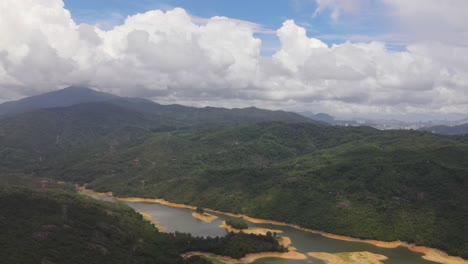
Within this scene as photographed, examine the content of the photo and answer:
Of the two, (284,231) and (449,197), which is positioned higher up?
(449,197)

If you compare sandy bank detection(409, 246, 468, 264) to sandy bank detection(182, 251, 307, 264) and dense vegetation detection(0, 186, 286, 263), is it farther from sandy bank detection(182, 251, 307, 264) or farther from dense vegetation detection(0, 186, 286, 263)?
dense vegetation detection(0, 186, 286, 263)

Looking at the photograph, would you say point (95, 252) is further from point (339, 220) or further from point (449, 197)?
point (449, 197)

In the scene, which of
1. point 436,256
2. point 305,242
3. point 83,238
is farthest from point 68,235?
point 436,256

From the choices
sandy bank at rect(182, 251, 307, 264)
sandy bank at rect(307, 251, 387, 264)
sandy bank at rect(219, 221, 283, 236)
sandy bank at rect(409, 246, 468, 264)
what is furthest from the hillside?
sandy bank at rect(409, 246, 468, 264)

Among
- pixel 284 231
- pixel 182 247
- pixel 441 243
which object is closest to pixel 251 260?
pixel 182 247

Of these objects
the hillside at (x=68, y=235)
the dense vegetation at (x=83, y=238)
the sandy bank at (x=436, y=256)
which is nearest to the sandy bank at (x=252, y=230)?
the dense vegetation at (x=83, y=238)

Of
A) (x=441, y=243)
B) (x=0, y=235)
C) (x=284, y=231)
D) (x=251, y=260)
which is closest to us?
(x=0, y=235)
